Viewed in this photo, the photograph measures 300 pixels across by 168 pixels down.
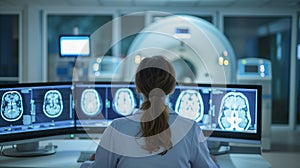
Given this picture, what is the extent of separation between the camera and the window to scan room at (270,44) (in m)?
6.29

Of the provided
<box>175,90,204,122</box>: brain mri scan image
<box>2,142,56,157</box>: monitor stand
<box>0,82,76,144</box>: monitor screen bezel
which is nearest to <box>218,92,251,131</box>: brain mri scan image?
<box>175,90,204,122</box>: brain mri scan image

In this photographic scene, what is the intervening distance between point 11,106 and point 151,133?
86cm

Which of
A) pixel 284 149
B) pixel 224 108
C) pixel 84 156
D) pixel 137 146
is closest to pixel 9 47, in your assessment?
pixel 284 149

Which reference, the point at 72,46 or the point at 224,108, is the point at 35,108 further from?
the point at 224,108

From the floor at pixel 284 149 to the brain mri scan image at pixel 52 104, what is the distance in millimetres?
2237

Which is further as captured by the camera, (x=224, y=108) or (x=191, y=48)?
(x=191, y=48)

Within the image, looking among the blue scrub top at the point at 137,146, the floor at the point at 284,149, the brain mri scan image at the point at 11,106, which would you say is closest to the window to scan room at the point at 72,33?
the floor at the point at 284,149

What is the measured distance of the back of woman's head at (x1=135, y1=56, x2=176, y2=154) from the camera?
56.7 inches

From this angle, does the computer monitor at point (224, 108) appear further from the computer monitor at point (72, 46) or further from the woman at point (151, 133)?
the computer monitor at point (72, 46)

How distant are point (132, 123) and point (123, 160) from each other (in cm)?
14

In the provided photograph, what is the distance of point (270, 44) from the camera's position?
21.4 feet

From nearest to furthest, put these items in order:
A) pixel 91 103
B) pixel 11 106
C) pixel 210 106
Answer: pixel 11 106 → pixel 210 106 → pixel 91 103

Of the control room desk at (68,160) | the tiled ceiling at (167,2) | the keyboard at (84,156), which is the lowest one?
the control room desk at (68,160)

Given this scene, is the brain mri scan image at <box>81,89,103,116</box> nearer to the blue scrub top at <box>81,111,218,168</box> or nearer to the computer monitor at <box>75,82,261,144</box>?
the computer monitor at <box>75,82,261,144</box>
